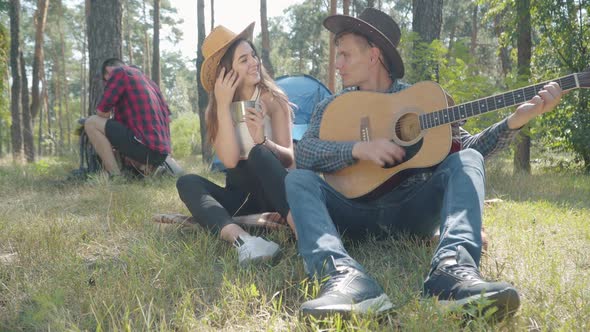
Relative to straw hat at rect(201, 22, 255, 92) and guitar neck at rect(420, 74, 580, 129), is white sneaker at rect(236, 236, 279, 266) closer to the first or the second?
guitar neck at rect(420, 74, 580, 129)

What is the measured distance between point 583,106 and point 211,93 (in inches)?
238

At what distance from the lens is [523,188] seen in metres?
4.82

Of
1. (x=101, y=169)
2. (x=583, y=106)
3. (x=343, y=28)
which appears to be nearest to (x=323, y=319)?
(x=343, y=28)

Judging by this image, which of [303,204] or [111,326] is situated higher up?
[303,204]

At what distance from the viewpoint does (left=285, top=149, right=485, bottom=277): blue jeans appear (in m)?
1.87

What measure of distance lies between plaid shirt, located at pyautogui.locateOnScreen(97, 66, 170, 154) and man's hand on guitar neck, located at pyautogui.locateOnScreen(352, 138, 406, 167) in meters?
3.14

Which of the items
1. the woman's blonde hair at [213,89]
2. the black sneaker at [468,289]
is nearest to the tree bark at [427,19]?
the woman's blonde hair at [213,89]

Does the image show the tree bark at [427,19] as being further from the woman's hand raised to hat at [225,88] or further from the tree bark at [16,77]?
the tree bark at [16,77]

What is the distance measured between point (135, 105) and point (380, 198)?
3.34 m

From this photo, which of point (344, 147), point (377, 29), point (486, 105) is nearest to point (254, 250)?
point (344, 147)

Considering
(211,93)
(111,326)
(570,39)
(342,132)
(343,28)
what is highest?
(570,39)

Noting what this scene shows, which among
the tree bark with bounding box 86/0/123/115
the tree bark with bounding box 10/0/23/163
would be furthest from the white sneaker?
the tree bark with bounding box 10/0/23/163

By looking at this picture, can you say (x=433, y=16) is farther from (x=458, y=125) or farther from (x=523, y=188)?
(x=458, y=125)

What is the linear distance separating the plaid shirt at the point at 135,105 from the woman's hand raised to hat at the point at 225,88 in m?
2.16
